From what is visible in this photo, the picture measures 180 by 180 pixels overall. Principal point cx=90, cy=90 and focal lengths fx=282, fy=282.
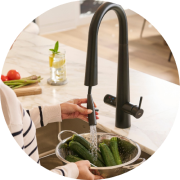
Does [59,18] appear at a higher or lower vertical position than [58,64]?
lower

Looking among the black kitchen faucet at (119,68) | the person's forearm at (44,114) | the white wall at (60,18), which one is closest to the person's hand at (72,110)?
the person's forearm at (44,114)

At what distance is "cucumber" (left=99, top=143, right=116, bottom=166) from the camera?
113 cm

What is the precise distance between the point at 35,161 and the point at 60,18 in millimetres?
5358

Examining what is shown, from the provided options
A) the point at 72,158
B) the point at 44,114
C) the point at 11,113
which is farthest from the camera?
the point at 44,114

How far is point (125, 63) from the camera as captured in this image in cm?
117

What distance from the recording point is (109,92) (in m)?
1.64

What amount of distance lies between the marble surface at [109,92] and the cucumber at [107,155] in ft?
0.35

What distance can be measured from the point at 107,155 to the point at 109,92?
55 cm

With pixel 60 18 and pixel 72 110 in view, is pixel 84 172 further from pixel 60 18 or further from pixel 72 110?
pixel 60 18

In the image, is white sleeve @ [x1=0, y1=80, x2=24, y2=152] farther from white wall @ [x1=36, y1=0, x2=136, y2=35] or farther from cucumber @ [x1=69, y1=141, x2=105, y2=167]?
white wall @ [x1=36, y1=0, x2=136, y2=35]

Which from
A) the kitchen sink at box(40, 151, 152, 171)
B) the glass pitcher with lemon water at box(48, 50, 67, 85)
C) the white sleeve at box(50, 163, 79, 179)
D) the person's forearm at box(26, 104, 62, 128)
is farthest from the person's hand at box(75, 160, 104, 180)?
the glass pitcher with lemon water at box(48, 50, 67, 85)

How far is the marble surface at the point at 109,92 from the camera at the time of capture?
1.26 meters

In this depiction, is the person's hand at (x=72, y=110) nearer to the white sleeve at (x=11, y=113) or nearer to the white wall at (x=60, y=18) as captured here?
the white sleeve at (x=11, y=113)

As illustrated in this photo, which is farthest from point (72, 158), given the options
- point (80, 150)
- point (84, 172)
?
point (84, 172)
